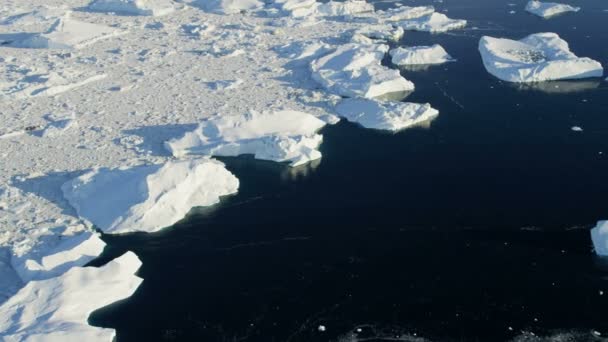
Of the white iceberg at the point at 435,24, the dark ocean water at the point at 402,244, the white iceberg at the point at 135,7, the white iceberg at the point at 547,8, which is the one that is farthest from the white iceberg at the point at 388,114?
the white iceberg at the point at 135,7

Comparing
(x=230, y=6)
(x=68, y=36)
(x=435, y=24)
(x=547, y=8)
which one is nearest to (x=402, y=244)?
(x=435, y=24)

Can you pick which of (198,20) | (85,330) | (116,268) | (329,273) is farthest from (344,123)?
(198,20)

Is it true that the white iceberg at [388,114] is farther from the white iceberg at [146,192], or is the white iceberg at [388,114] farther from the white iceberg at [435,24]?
the white iceberg at [435,24]

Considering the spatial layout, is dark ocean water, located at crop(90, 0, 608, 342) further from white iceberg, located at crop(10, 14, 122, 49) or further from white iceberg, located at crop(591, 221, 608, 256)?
white iceberg, located at crop(10, 14, 122, 49)

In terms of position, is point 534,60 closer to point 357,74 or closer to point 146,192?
point 357,74

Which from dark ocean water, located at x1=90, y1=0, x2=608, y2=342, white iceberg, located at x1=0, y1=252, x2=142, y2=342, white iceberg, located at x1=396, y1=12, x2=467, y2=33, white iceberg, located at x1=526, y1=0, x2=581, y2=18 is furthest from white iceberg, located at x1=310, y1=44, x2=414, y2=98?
white iceberg, located at x1=0, y1=252, x2=142, y2=342

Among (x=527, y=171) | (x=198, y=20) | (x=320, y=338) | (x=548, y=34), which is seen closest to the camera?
(x=320, y=338)

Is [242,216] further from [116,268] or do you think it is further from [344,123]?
[344,123]
